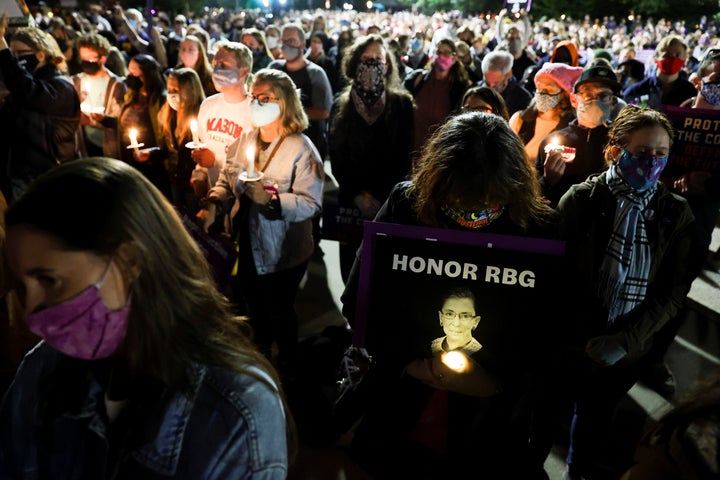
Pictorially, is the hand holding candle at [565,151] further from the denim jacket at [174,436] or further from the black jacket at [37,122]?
the black jacket at [37,122]

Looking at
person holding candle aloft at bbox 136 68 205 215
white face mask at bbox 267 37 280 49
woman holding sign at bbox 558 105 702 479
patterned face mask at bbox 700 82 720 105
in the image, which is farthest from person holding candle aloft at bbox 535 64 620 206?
white face mask at bbox 267 37 280 49

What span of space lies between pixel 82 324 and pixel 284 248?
2.31 metres

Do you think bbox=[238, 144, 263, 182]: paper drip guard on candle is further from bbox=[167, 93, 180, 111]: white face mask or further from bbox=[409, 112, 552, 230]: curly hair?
bbox=[167, 93, 180, 111]: white face mask

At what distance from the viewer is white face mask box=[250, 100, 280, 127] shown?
352 cm

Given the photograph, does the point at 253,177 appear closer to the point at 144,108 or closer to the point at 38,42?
the point at 144,108

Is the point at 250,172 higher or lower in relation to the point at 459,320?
higher

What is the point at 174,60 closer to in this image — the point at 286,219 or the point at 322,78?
the point at 322,78

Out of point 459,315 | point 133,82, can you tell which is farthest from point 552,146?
point 133,82

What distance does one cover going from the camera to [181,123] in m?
4.93

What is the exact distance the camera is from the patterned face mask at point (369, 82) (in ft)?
14.8

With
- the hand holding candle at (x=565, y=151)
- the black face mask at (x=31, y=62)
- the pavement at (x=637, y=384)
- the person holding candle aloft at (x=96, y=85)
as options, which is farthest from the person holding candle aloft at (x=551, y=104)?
the black face mask at (x=31, y=62)

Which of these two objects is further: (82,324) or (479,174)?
(479,174)

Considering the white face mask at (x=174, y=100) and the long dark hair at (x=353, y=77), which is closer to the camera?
the long dark hair at (x=353, y=77)

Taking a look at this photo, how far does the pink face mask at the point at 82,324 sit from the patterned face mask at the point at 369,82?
11.4 feet
